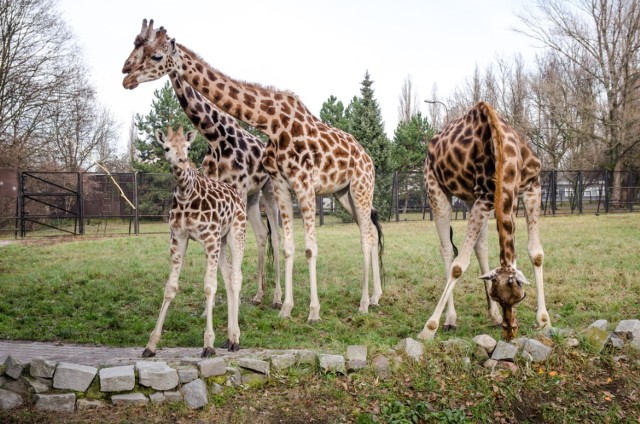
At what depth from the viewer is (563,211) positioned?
3338 centimetres

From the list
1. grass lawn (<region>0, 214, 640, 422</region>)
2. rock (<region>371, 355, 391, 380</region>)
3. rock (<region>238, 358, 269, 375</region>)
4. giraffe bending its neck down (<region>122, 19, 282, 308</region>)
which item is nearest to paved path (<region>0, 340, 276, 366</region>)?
grass lawn (<region>0, 214, 640, 422</region>)

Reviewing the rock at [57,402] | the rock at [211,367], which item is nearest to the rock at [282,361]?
the rock at [211,367]

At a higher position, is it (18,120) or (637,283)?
(18,120)

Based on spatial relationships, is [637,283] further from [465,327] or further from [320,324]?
[320,324]

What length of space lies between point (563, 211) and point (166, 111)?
79.0 feet

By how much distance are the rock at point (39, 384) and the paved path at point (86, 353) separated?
2.62 ft

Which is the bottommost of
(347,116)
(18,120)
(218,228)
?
(218,228)

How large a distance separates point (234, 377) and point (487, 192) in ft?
12.1

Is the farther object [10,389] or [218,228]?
[218,228]

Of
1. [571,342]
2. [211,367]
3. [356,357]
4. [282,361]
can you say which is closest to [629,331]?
[571,342]

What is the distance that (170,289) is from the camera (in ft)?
21.9

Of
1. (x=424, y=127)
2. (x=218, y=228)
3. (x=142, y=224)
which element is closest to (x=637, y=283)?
(x=218, y=228)

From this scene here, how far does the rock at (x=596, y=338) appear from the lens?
6.31m

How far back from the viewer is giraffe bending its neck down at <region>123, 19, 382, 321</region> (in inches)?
336
